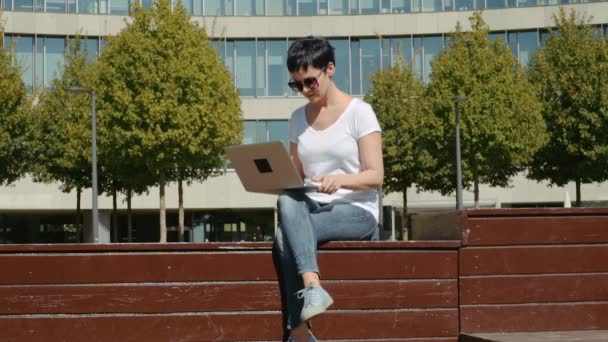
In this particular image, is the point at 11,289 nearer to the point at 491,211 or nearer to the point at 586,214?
the point at 491,211

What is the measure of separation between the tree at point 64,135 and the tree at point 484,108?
11556mm

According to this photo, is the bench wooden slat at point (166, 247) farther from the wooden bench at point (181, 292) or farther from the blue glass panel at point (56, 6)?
the blue glass panel at point (56, 6)

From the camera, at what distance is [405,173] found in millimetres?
38062

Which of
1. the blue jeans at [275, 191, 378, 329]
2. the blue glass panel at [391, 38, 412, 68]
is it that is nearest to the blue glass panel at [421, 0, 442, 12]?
the blue glass panel at [391, 38, 412, 68]

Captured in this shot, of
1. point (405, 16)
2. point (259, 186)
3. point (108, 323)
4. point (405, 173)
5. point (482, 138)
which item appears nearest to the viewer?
point (259, 186)

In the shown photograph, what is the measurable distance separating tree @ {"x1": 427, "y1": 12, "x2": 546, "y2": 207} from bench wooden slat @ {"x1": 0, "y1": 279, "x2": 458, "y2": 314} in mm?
27320

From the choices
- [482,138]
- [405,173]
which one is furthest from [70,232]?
[482,138]

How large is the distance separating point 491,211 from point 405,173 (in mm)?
30793

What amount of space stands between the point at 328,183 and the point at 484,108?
28879 millimetres

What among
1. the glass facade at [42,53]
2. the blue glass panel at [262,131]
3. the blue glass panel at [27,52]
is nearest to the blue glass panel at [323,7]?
the blue glass panel at [262,131]

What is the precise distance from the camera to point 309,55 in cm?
649

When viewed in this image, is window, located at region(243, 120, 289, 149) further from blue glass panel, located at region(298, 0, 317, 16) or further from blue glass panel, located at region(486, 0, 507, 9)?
blue glass panel, located at region(486, 0, 507, 9)

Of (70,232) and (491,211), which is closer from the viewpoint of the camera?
(491,211)

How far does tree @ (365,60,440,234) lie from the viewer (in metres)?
37.4
